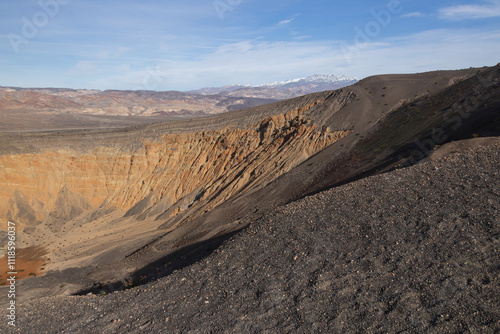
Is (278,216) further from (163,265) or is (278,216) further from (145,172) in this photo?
(145,172)

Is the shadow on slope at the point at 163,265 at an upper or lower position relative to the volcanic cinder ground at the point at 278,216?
lower

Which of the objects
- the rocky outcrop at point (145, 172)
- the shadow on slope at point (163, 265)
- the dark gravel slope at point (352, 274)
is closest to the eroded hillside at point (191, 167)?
the rocky outcrop at point (145, 172)

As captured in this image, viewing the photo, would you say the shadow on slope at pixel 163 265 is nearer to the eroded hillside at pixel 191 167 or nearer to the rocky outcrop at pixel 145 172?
the eroded hillside at pixel 191 167

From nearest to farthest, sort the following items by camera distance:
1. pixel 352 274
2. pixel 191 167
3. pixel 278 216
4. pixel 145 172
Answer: pixel 352 274 < pixel 278 216 < pixel 191 167 < pixel 145 172

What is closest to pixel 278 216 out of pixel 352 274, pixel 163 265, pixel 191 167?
pixel 352 274

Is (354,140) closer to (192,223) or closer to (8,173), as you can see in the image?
(192,223)

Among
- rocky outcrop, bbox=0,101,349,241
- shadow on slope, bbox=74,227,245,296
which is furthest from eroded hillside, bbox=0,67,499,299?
shadow on slope, bbox=74,227,245,296
